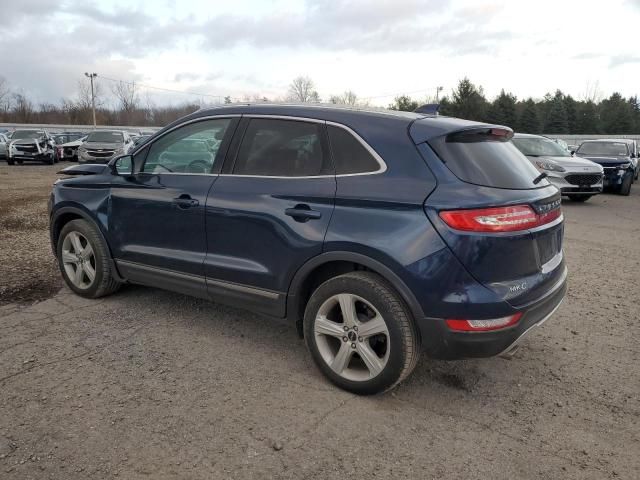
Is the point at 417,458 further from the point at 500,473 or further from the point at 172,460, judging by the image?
the point at 172,460

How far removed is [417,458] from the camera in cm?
259

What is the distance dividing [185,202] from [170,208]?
0.18 metres

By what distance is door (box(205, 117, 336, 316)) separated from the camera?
321 cm

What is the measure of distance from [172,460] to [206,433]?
25cm

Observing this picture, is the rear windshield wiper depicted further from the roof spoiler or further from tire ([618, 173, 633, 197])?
tire ([618, 173, 633, 197])

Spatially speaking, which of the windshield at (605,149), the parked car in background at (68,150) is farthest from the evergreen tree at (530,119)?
the parked car in background at (68,150)

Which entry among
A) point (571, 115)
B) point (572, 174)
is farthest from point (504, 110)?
point (572, 174)

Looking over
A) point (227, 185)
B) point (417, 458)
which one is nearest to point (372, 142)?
point (227, 185)

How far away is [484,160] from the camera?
3.04 meters

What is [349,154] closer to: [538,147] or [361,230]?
[361,230]

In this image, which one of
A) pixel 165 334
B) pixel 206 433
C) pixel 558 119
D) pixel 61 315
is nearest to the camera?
pixel 206 433

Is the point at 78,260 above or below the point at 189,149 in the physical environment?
below

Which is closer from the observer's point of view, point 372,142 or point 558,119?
point 372,142

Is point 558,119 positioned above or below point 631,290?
above
